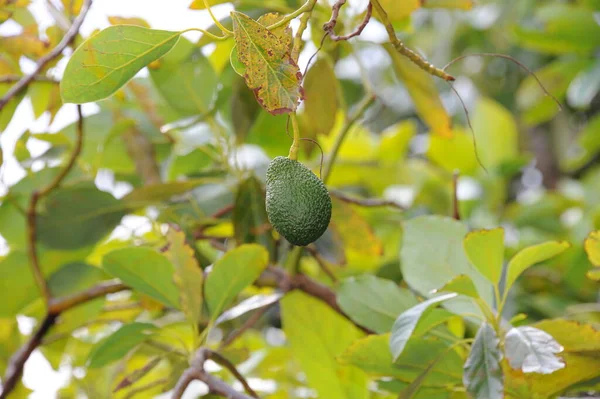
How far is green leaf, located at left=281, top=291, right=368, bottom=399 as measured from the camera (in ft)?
2.68

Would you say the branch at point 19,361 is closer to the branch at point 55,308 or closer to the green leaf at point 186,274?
the branch at point 55,308

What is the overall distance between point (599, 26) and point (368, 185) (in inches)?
25.2

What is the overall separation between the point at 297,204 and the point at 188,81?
48cm

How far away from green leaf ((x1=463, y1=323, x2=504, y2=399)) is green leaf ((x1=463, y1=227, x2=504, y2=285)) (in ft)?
0.20

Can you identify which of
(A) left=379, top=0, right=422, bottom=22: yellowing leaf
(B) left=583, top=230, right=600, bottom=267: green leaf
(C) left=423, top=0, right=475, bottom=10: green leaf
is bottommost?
(B) left=583, top=230, right=600, bottom=267: green leaf

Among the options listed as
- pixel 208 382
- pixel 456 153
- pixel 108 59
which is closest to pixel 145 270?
pixel 208 382

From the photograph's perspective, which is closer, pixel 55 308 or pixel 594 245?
pixel 594 245

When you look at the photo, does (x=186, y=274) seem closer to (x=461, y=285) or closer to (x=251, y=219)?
(x=251, y=219)

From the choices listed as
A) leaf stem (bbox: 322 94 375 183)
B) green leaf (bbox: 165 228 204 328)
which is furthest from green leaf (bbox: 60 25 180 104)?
leaf stem (bbox: 322 94 375 183)

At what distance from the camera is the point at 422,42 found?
2432 millimetres

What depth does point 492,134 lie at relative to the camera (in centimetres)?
174

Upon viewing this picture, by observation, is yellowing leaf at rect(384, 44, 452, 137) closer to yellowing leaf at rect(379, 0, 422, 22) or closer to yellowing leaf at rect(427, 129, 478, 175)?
yellowing leaf at rect(379, 0, 422, 22)

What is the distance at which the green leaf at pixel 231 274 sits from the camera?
71 centimetres

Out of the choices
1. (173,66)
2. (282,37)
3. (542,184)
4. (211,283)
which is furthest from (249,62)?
(542,184)
